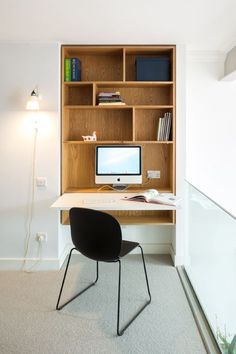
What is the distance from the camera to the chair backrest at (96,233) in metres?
2.21

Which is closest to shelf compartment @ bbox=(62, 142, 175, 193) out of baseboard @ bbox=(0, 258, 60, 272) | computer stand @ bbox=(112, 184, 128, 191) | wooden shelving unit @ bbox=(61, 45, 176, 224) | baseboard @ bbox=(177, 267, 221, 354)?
wooden shelving unit @ bbox=(61, 45, 176, 224)

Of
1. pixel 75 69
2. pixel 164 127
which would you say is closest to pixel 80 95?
pixel 75 69

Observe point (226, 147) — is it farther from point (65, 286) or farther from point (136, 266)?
point (65, 286)

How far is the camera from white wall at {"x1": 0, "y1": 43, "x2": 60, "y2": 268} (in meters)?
3.09

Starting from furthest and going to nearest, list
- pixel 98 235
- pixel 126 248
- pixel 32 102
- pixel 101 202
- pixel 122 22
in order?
pixel 32 102 < pixel 101 202 < pixel 122 22 < pixel 126 248 < pixel 98 235

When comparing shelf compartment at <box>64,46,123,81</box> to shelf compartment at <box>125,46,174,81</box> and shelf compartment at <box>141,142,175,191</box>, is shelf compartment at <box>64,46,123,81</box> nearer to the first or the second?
shelf compartment at <box>125,46,174,81</box>

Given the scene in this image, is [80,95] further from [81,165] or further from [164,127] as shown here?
[164,127]

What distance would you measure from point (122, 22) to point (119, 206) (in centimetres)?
158

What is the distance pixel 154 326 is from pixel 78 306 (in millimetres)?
643

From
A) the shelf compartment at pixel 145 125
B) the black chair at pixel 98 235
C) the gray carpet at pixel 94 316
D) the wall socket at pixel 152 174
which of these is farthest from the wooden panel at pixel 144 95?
the gray carpet at pixel 94 316

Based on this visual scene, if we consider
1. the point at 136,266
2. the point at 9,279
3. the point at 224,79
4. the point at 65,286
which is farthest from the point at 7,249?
the point at 224,79

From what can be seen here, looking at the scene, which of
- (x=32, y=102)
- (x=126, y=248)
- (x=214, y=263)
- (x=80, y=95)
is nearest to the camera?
(x=214, y=263)

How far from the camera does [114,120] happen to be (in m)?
3.49

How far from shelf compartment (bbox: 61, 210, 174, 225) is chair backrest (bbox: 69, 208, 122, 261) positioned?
2.89ft
